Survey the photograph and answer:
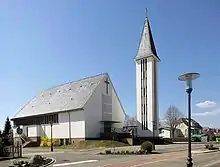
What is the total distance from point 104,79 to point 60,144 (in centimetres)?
1671

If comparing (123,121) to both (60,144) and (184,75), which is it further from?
(184,75)

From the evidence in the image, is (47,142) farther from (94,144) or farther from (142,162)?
(142,162)

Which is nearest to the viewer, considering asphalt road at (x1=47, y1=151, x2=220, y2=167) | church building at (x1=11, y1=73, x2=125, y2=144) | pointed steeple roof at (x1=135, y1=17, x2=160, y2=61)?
asphalt road at (x1=47, y1=151, x2=220, y2=167)

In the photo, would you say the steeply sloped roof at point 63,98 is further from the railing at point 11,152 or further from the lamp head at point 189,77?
the lamp head at point 189,77

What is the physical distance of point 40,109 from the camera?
74.5 m

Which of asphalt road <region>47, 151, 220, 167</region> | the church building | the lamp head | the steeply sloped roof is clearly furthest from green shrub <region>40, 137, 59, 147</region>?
the lamp head

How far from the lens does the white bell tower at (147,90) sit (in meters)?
66.2

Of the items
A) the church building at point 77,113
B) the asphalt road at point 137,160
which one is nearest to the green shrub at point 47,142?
the church building at point 77,113

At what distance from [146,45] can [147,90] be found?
1103cm

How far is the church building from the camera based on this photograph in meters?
62.8

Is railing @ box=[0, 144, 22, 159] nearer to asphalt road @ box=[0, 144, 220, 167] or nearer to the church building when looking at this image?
asphalt road @ box=[0, 144, 220, 167]

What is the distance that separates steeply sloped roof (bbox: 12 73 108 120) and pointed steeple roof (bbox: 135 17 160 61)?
9656 millimetres

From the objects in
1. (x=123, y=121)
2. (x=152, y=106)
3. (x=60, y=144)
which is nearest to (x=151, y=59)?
(x=152, y=106)

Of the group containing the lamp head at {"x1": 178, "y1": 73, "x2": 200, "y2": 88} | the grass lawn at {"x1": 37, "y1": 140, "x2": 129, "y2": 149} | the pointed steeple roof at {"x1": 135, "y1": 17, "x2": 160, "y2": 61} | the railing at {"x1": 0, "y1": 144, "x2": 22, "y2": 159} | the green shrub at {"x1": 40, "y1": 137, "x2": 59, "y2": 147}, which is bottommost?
the green shrub at {"x1": 40, "y1": 137, "x2": 59, "y2": 147}
